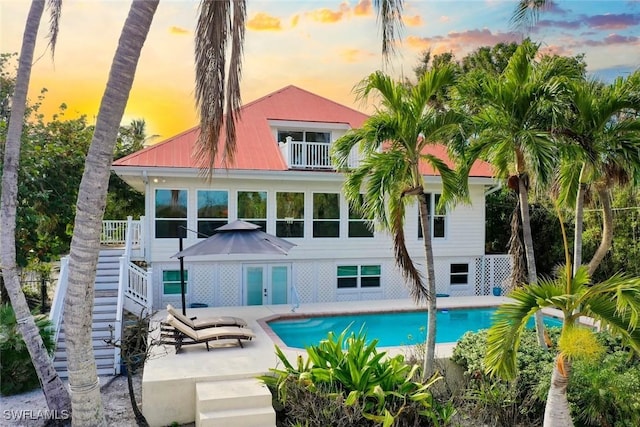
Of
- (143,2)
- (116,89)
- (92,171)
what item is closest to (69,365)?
(92,171)

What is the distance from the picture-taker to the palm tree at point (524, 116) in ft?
23.5

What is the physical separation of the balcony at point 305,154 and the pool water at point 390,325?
559 cm

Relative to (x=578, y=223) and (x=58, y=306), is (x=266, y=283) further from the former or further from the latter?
(x=578, y=223)

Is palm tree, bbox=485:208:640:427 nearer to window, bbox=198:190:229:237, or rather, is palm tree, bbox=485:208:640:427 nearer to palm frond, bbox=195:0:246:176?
palm frond, bbox=195:0:246:176

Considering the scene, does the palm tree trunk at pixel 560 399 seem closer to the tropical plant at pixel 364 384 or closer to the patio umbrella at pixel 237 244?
the tropical plant at pixel 364 384

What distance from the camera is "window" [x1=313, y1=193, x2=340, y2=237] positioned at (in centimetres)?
1645

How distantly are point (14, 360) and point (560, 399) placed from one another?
9.64 m

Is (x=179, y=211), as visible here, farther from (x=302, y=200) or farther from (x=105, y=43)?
(x=105, y=43)

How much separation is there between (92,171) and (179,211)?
10.7 metres

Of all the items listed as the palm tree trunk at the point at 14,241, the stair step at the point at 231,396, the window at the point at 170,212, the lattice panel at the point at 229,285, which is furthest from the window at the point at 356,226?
the palm tree trunk at the point at 14,241

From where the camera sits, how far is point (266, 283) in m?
15.8

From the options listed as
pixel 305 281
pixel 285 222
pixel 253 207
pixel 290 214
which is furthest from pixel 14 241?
pixel 305 281

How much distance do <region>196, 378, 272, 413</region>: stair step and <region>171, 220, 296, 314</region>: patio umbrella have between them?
158 inches

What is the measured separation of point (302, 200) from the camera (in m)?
16.3
